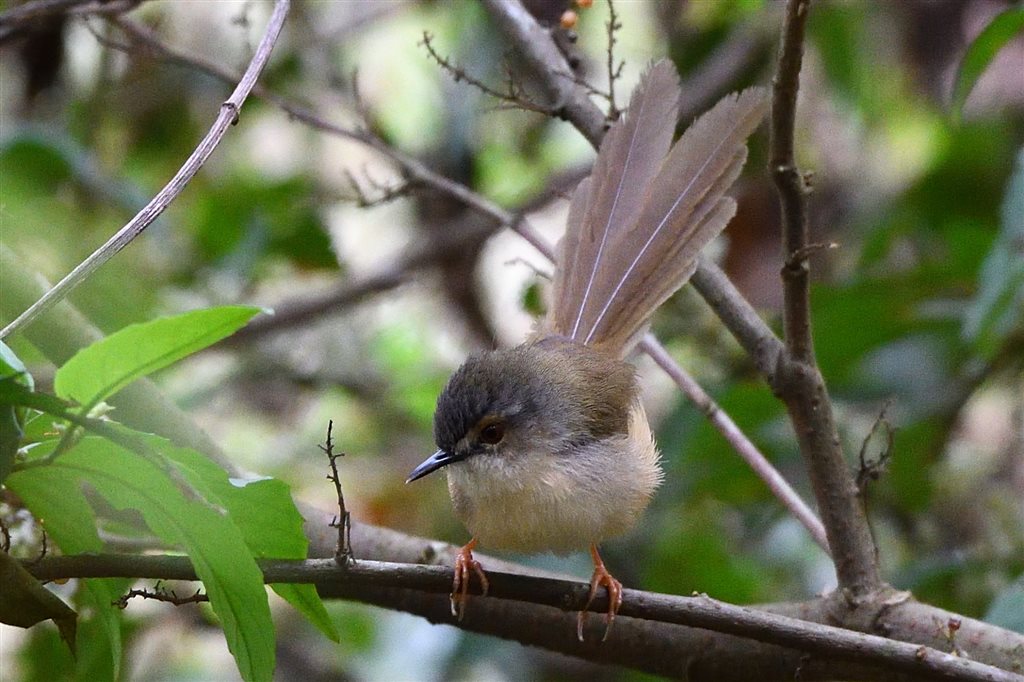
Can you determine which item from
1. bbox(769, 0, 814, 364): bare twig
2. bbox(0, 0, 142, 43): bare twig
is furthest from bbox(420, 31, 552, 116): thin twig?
bbox(0, 0, 142, 43): bare twig

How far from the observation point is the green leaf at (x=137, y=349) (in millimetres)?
1617

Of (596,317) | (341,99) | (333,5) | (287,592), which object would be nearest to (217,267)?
(341,99)

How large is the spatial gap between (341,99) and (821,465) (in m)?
3.71

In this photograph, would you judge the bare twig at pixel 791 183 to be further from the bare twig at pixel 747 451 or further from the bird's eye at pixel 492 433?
the bird's eye at pixel 492 433

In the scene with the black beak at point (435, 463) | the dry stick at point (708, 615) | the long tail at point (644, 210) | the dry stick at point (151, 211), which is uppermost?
the long tail at point (644, 210)

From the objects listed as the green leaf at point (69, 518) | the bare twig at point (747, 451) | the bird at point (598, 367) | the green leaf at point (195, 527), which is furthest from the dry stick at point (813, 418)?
the green leaf at point (69, 518)

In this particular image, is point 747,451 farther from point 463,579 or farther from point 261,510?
point 261,510

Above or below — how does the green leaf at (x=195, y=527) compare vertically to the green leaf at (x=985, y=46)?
below

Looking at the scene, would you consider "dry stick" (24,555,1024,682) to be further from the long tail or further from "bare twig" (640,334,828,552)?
the long tail

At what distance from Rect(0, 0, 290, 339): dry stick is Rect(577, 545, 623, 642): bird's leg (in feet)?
3.29

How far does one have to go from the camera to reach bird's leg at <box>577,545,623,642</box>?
2.18 m

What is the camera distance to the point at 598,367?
3131 mm

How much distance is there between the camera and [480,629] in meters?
2.68

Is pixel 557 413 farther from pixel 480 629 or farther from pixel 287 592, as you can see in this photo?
pixel 287 592
